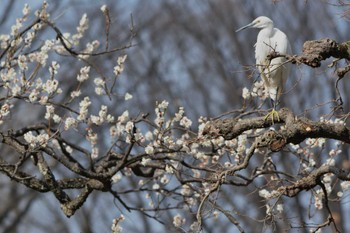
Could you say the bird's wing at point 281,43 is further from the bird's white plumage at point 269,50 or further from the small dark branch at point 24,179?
the small dark branch at point 24,179

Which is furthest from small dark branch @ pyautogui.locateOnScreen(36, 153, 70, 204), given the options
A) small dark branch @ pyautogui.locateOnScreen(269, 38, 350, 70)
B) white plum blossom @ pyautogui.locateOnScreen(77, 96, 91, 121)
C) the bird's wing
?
small dark branch @ pyautogui.locateOnScreen(269, 38, 350, 70)

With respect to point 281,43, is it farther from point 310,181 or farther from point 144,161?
point 310,181

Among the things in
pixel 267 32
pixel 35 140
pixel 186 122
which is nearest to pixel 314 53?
pixel 267 32

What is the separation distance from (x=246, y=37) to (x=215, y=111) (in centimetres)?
200

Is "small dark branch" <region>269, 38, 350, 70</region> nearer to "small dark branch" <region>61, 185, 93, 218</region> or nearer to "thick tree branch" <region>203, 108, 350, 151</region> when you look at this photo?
"thick tree branch" <region>203, 108, 350, 151</region>

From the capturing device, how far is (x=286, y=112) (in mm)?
5539

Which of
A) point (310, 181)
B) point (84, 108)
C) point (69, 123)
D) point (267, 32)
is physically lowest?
point (310, 181)

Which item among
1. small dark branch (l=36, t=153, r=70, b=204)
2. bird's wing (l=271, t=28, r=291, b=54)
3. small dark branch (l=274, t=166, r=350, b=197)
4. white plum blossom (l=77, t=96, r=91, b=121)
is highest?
bird's wing (l=271, t=28, r=291, b=54)

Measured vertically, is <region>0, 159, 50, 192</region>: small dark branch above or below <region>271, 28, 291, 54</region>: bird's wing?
below

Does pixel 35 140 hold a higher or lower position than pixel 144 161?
higher

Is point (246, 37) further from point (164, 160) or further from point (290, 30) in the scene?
point (164, 160)

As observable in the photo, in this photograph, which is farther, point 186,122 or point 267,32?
point 186,122

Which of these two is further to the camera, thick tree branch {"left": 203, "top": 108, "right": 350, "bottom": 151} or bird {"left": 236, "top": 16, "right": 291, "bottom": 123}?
bird {"left": 236, "top": 16, "right": 291, "bottom": 123}

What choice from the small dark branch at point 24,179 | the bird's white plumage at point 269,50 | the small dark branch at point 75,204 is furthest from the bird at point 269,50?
the small dark branch at point 24,179
